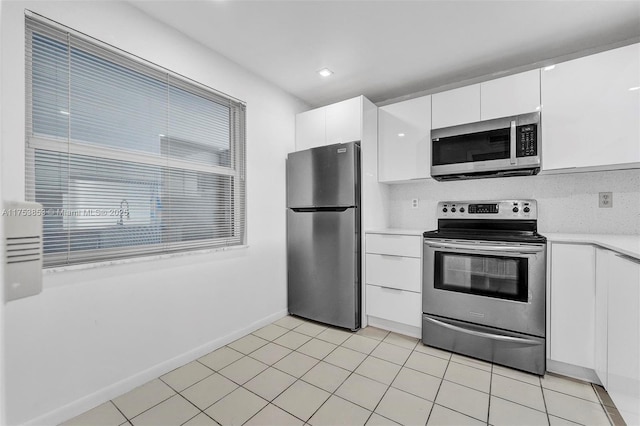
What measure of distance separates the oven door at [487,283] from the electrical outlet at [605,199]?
0.79m

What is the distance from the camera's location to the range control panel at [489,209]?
2582 mm

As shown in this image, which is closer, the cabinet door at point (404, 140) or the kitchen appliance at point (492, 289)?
the kitchen appliance at point (492, 289)

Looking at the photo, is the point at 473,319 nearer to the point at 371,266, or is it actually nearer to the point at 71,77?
the point at 371,266

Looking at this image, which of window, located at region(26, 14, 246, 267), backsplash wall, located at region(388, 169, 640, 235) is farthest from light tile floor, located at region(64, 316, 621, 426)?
backsplash wall, located at region(388, 169, 640, 235)

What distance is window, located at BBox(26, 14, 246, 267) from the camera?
164 centimetres

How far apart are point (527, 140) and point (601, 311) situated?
1.24m

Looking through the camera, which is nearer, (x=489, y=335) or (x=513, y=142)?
(x=489, y=335)

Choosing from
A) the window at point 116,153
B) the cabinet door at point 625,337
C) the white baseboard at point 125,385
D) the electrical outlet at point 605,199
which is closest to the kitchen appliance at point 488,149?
the electrical outlet at point 605,199

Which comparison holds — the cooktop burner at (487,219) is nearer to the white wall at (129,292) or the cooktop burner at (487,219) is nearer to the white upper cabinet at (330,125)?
the white upper cabinet at (330,125)

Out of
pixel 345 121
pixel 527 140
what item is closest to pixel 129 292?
pixel 345 121

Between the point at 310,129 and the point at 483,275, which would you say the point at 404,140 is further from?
the point at 483,275

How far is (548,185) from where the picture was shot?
2.54 metres

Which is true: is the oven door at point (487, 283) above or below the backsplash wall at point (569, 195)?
below

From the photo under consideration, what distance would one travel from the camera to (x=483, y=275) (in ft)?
7.52
